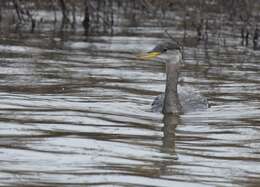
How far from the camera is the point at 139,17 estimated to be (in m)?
26.7

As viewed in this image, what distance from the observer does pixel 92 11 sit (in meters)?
24.1

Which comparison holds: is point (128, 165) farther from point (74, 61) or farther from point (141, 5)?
point (141, 5)

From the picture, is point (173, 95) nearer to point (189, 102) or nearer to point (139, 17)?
point (189, 102)

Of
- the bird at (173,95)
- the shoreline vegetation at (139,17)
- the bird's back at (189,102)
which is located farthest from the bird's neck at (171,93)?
the shoreline vegetation at (139,17)

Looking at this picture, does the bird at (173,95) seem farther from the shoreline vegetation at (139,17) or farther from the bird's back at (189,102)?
the shoreline vegetation at (139,17)

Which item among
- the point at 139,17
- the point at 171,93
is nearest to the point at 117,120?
the point at 171,93

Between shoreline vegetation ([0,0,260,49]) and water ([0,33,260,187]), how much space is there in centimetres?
144

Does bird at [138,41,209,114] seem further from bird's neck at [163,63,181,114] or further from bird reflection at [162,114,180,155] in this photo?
bird reflection at [162,114,180,155]

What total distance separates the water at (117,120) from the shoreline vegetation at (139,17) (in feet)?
4.72

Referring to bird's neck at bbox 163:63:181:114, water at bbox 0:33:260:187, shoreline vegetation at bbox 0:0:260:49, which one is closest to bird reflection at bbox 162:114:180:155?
water at bbox 0:33:260:187

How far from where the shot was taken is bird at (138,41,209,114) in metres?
14.0

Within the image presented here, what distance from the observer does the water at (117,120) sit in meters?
9.34

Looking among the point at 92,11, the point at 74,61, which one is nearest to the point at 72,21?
the point at 92,11

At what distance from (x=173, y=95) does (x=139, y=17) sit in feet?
41.7
